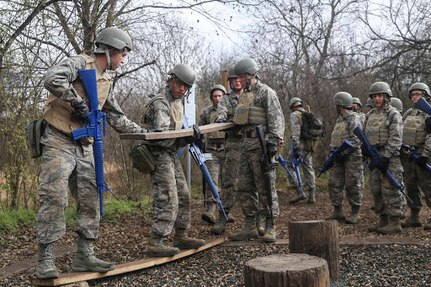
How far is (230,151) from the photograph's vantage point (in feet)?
25.2

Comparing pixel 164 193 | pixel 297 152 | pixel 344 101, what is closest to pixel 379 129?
pixel 344 101

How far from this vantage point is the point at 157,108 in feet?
18.9

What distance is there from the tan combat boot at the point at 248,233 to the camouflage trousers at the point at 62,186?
7.45 ft

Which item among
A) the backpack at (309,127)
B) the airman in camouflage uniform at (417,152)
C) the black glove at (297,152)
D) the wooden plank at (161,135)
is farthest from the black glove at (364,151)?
the backpack at (309,127)

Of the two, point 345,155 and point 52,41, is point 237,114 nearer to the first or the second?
point 345,155

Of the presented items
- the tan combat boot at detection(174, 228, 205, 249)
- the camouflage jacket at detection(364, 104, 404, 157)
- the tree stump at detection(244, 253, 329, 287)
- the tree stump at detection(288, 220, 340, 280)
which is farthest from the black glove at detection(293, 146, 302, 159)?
the tree stump at detection(244, 253, 329, 287)

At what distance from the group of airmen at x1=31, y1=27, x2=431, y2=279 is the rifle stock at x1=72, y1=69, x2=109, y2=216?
2.2 inches

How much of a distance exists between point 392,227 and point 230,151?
2513mm

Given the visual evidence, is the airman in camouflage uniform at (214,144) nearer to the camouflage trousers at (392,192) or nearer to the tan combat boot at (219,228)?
the tan combat boot at (219,228)

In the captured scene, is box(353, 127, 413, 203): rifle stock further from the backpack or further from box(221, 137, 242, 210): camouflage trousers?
the backpack

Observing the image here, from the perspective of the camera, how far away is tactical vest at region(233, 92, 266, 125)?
6621 millimetres

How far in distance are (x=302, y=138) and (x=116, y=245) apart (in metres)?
5.88

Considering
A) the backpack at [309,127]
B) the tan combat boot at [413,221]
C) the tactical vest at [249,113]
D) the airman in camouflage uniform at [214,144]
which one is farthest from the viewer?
the backpack at [309,127]

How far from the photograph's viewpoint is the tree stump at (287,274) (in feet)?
10.2
